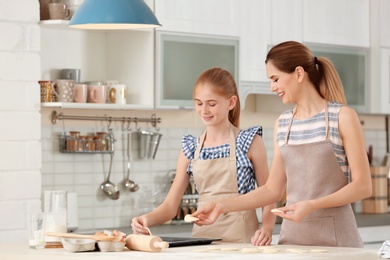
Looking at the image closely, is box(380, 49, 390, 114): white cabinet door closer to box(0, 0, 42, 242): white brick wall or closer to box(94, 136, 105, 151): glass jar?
box(94, 136, 105, 151): glass jar

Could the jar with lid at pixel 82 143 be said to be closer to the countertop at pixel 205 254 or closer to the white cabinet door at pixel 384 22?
the countertop at pixel 205 254

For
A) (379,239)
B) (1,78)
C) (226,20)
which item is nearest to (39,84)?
(1,78)

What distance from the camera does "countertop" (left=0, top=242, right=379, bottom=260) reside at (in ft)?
8.35

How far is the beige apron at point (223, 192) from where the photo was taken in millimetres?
3322

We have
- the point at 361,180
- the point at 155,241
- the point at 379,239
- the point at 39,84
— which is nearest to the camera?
the point at 155,241

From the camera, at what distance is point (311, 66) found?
3104mm

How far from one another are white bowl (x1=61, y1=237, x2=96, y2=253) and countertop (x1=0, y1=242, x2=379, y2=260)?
0.09 feet

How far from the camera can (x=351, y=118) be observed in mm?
3000

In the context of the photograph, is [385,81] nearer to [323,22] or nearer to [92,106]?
[323,22]

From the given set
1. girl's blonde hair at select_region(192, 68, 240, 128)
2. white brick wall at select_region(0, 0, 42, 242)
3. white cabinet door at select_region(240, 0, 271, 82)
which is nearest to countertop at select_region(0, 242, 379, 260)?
girl's blonde hair at select_region(192, 68, 240, 128)

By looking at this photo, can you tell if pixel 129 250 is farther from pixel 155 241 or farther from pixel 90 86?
pixel 90 86

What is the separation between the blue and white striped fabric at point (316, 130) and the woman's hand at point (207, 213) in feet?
1.16

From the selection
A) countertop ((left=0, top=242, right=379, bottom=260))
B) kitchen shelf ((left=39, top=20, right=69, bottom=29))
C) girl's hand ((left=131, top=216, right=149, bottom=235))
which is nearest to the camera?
countertop ((left=0, top=242, right=379, bottom=260))

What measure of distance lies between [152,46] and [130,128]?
531 millimetres
